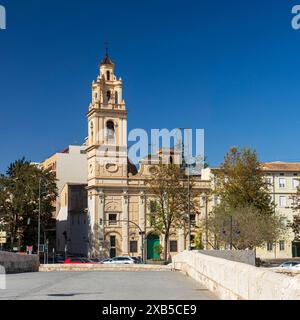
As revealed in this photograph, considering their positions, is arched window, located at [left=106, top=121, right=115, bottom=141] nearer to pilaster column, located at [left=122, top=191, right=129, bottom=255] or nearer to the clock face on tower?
the clock face on tower

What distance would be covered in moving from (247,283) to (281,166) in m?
77.0

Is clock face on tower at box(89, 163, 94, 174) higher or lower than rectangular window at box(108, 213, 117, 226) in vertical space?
higher

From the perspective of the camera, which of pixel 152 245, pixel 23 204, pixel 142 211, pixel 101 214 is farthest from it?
pixel 142 211

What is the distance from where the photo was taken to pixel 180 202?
6944cm

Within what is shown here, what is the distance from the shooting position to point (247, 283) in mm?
9898

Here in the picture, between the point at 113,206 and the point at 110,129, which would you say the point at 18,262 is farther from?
the point at 110,129

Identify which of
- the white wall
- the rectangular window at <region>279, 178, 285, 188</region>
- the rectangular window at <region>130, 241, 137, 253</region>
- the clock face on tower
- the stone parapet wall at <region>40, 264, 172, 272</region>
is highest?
the white wall

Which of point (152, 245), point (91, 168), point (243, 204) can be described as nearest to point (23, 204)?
point (91, 168)

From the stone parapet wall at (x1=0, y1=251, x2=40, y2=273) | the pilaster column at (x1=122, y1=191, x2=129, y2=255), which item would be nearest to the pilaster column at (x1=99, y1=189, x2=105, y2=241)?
the pilaster column at (x1=122, y1=191, x2=129, y2=255)

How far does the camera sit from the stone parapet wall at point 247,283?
7.61 metres

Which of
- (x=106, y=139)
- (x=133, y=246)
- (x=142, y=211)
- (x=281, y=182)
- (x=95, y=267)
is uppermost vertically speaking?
(x=106, y=139)

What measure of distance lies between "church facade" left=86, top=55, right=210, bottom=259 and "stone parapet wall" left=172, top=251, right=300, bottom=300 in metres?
64.5

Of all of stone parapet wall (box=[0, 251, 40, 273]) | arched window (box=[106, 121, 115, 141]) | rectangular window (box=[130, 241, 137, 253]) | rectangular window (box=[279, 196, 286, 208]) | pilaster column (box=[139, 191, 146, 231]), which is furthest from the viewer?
rectangular window (box=[279, 196, 286, 208])

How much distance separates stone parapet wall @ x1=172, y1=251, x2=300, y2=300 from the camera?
25.0ft
